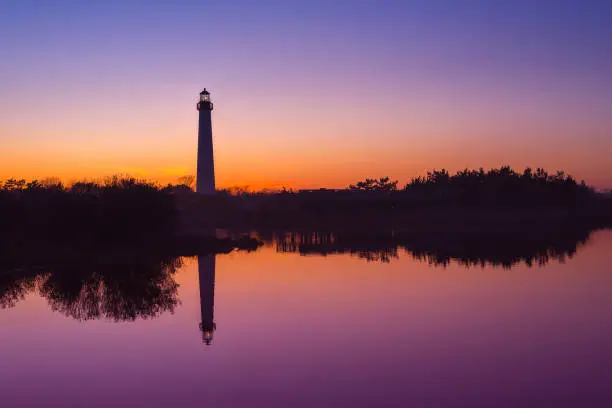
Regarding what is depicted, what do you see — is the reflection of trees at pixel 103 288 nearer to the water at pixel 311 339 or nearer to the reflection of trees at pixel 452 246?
the water at pixel 311 339

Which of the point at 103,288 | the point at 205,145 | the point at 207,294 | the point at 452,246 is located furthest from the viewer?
the point at 205,145

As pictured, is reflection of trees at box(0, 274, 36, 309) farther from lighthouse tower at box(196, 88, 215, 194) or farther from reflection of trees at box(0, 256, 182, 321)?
lighthouse tower at box(196, 88, 215, 194)

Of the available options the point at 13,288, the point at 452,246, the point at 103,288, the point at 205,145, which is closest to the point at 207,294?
the point at 103,288

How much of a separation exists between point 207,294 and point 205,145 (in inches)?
1371

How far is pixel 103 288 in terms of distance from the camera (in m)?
24.0

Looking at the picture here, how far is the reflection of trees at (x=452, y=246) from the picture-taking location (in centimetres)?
3331

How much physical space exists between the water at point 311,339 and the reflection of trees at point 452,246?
4.97m

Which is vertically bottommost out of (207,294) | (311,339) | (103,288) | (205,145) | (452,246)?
(311,339)

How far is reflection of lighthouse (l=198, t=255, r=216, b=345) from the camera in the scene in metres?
17.4

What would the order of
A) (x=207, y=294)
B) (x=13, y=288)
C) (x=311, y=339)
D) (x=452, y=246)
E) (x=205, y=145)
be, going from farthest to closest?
(x=205, y=145) → (x=452, y=246) → (x=13, y=288) → (x=207, y=294) → (x=311, y=339)

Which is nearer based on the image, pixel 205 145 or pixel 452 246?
pixel 452 246

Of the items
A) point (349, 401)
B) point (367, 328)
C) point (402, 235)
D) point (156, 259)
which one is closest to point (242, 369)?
point (349, 401)

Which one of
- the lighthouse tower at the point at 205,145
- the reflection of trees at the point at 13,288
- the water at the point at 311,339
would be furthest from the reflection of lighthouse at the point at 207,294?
the lighthouse tower at the point at 205,145

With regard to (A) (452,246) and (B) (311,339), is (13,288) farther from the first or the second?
(A) (452,246)
